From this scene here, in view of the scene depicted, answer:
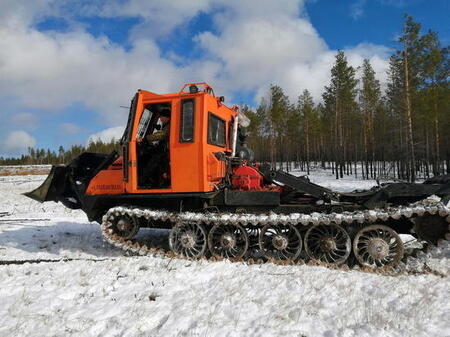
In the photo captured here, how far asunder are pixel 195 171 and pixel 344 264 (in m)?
3.25

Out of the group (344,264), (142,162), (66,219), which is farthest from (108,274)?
(66,219)

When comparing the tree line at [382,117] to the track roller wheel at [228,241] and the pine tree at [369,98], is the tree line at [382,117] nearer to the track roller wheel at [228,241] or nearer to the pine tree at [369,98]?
the pine tree at [369,98]

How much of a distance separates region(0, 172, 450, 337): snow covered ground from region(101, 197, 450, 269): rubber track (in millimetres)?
646

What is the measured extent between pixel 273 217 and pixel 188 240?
1.84 metres

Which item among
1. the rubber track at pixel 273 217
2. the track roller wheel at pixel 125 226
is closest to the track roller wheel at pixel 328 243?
the rubber track at pixel 273 217

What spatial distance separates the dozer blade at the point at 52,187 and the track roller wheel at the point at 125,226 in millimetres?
1955

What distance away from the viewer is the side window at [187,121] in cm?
636

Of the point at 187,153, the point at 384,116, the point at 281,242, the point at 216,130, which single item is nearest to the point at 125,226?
the point at 187,153

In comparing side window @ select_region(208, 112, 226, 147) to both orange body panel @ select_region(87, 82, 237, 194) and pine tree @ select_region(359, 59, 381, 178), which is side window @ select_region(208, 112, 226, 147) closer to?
orange body panel @ select_region(87, 82, 237, 194)

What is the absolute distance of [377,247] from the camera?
5527mm

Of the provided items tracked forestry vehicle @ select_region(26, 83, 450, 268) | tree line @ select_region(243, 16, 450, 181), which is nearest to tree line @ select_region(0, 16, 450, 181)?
tree line @ select_region(243, 16, 450, 181)

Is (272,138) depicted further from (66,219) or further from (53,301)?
(53,301)

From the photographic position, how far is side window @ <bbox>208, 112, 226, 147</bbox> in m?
6.62

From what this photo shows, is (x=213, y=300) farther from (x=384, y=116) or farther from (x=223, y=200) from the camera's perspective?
(x=384, y=116)
